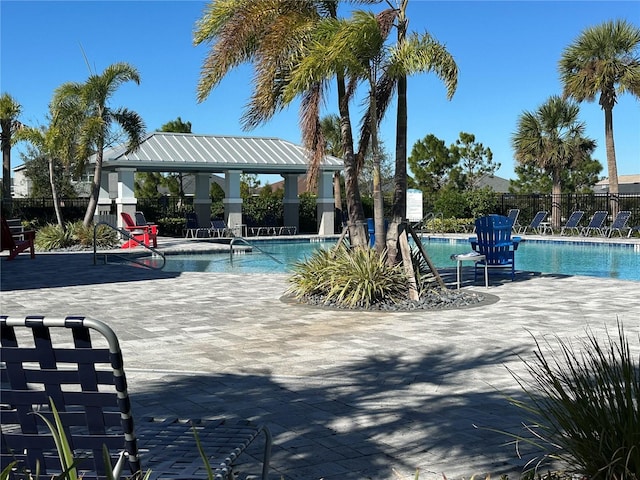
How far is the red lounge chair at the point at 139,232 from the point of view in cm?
2147

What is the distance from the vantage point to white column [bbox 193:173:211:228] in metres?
29.3

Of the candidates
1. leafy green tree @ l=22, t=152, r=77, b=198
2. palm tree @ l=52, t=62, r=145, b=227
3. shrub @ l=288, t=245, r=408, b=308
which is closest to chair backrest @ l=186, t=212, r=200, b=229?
palm tree @ l=52, t=62, r=145, b=227

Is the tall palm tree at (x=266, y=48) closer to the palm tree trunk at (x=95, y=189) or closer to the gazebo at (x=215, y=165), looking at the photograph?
the palm tree trunk at (x=95, y=189)

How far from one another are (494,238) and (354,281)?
3630 millimetres

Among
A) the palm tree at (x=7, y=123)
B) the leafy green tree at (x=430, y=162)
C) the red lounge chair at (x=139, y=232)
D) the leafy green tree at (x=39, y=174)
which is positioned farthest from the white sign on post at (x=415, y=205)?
the leafy green tree at (x=39, y=174)

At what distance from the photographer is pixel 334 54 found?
893cm

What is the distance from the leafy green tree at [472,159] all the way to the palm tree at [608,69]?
16662 mm

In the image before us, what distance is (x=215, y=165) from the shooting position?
2630 cm

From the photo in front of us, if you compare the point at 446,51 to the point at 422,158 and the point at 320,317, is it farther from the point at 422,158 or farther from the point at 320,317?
the point at 422,158

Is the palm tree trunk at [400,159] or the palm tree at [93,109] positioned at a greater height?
the palm tree at [93,109]

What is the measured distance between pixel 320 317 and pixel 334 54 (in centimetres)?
340

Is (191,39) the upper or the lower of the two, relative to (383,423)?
upper

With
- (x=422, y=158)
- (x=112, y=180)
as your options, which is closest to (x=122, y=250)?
(x=112, y=180)

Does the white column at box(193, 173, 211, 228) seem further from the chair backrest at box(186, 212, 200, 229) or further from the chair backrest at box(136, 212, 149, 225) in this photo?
the chair backrest at box(136, 212, 149, 225)
